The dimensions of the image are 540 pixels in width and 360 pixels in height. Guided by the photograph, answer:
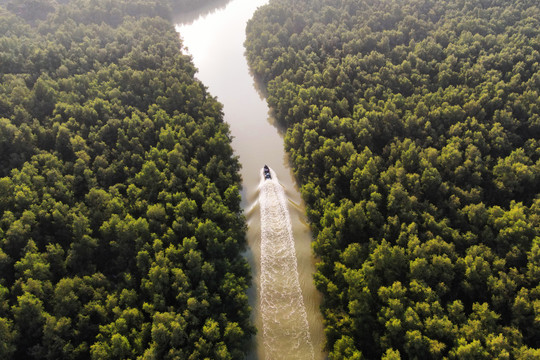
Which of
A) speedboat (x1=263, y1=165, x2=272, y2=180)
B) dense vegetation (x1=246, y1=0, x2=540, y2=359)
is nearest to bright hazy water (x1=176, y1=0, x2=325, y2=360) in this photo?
speedboat (x1=263, y1=165, x2=272, y2=180)

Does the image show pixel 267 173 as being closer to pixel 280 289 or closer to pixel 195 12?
pixel 280 289

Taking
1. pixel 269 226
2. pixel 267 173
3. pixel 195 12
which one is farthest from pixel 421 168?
pixel 195 12

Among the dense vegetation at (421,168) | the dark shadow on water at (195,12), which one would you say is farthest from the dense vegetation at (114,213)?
the dark shadow on water at (195,12)

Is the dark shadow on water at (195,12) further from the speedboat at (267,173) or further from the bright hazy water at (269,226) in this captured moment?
the speedboat at (267,173)

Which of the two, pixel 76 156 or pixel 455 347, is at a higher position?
pixel 76 156

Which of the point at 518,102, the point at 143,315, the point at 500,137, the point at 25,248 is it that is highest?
the point at 518,102

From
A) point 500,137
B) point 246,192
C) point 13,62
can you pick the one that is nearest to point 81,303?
point 246,192

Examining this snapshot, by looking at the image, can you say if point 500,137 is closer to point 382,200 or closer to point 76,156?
point 382,200
